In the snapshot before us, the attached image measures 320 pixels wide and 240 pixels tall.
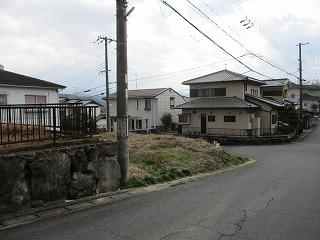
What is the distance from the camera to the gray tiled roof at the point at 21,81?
2311 centimetres

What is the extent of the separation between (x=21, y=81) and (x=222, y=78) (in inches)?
1162

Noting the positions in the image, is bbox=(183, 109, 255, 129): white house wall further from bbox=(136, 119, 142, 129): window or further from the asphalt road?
the asphalt road

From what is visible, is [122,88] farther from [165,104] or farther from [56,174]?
[165,104]

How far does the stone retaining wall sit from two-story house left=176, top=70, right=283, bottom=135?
1373 inches

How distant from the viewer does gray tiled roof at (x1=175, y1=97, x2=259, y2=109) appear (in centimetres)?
4412

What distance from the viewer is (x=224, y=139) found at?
42.7 metres

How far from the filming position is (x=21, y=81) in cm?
2419

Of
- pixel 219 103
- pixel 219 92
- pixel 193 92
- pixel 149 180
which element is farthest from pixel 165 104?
pixel 149 180

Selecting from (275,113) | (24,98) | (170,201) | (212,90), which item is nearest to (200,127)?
(212,90)

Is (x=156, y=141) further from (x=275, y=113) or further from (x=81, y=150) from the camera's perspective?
(x=275, y=113)

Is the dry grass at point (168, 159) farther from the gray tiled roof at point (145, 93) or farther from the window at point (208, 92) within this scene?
the gray tiled roof at point (145, 93)

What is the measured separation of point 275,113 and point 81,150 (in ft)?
148

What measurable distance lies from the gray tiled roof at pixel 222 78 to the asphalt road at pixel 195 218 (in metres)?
36.4

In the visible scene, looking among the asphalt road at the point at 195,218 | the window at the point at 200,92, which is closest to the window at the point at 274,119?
the window at the point at 200,92
